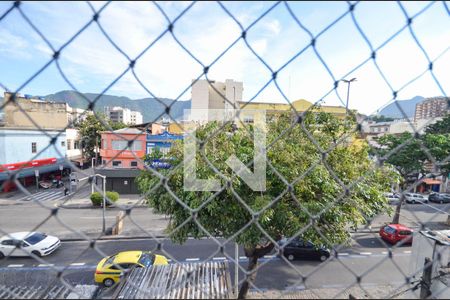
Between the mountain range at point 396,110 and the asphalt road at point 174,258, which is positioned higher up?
the mountain range at point 396,110

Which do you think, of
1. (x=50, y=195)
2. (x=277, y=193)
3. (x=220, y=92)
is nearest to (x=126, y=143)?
(x=220, y=92)

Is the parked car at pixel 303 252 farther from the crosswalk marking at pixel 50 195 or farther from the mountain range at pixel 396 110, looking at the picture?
the crosswalk marking at pixel 50 195

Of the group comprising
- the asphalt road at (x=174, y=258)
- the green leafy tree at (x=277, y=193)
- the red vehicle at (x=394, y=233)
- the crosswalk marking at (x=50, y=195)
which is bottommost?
the crosswalk marking at (x=50, y=195)

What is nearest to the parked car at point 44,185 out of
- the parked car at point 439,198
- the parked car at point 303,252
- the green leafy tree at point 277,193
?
the green leafy tree at point 277,193

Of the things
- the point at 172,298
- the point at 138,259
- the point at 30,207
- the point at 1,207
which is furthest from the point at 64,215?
the point at 172,298

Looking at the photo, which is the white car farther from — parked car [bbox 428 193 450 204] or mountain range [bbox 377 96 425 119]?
parked car [bbox 428 193 450 204]

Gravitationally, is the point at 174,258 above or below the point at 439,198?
above

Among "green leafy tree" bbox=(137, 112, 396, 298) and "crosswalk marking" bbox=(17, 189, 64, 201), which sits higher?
"green leafy tree" bbox=(137, 112, 396, 298)

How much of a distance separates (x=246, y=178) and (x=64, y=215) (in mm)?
8240

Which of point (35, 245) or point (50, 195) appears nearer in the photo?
point (35, 245)

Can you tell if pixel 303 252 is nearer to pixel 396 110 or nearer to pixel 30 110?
pixel 396 110

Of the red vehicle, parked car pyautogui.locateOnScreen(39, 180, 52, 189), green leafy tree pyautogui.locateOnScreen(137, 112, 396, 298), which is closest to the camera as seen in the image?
green leafy tree pyautogui.locateOnScreen(137, 112, 396, 298)

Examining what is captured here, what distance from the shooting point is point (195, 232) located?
3.50 meters


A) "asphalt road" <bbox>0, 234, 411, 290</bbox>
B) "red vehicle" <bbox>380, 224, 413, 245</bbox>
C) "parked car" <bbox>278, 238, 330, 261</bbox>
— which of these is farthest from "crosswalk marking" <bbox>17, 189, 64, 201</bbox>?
"red vehicle" <bbox>380, 224, 413, 245</bbox>
